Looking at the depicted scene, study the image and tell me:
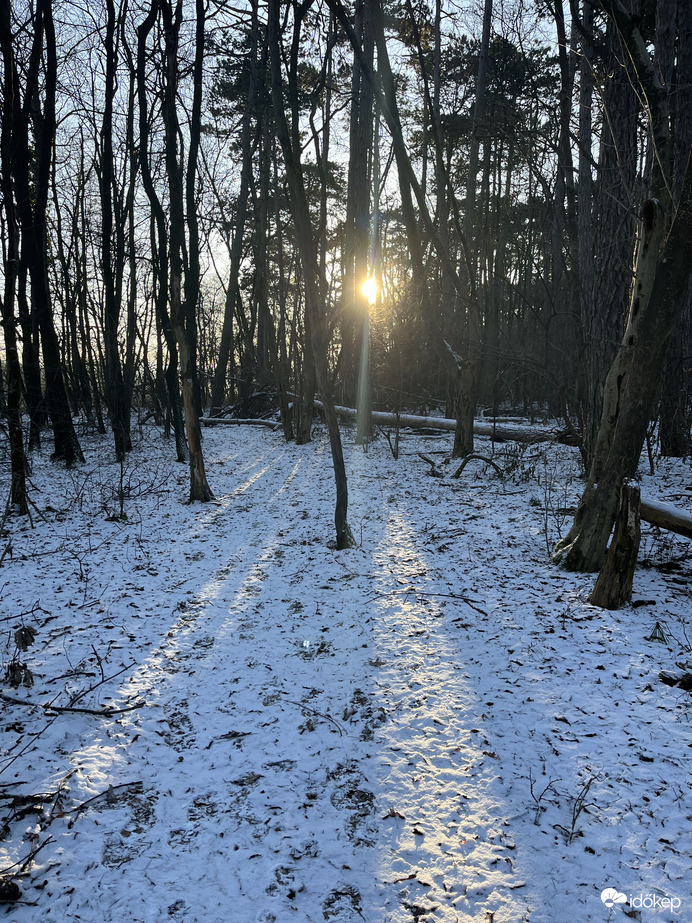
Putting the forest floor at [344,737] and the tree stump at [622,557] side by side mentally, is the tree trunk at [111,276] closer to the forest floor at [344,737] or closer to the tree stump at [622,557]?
the forest floor at [344,737]

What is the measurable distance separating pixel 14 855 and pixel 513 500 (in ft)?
23.7

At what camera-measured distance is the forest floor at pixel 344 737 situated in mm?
2068

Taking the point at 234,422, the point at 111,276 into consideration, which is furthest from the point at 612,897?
the point at 234,422

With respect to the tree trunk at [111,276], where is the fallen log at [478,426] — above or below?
below

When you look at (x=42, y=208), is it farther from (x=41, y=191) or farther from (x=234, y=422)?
(x=234, y=422)

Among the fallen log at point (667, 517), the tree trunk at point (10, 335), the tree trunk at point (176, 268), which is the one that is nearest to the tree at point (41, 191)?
the tree trunk at point (10, 335)

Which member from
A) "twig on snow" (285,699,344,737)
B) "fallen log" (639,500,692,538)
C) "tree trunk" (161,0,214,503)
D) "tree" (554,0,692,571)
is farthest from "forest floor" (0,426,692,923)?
"tree trunk" (161,0,214,503)

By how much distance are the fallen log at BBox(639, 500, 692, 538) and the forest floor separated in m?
0.39

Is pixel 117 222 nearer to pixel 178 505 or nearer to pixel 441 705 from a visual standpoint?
pixel 178 505

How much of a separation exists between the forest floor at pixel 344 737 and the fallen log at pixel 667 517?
392mm

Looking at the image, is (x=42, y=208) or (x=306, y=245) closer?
(x=306, y=245)

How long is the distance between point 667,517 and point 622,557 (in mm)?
1146

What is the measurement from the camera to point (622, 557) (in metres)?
4.18

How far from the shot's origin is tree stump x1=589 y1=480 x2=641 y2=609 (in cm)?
404
